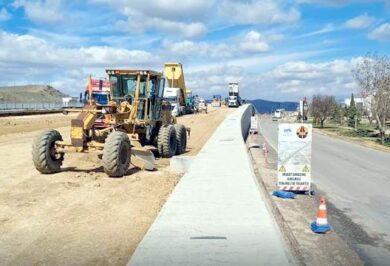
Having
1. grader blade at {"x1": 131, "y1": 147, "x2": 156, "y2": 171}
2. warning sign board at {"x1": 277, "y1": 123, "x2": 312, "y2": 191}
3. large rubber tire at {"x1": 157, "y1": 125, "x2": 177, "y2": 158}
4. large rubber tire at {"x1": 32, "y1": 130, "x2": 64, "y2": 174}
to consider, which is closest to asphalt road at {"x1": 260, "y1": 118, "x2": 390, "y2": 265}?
warning sign board at {"x1": 277, "y1": 123, "x2": 312, "y2": 191}

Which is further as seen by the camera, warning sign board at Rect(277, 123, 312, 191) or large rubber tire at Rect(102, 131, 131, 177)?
warning sign board at Rect(277, 123, 312, 191)

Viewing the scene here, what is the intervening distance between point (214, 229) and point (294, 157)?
254 inches

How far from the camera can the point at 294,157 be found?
14.1 metres

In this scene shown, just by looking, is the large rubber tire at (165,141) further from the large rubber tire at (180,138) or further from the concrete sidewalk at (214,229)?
the concrete sidewalk at (214,229)

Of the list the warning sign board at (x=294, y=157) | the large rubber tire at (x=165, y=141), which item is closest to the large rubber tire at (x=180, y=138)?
the large rubber tire at (x=165, y=141)

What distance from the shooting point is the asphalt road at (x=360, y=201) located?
9.65 m

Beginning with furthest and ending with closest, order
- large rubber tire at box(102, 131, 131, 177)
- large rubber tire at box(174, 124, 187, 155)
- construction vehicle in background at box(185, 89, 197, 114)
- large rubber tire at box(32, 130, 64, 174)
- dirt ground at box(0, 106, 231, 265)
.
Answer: construction vehicle in background at box(185, 89, 197, 114)
large rubber tire at box(174, 124, 187, 155)
large rubber tire at box(32, 130, 64, 174)
large rubber tire at box(102, 131, 131, 177)
dirt ground at box(0, 106, 231, 265)

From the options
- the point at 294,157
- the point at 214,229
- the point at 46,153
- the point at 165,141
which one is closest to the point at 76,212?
the point at 214,229

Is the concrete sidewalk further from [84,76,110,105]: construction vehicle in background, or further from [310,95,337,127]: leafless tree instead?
[310,95,337,127]: leafless tree

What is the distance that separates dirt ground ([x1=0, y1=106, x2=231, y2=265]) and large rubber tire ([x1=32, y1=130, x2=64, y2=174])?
27 centimetres

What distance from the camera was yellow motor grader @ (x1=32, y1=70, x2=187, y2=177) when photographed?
47.5 feet

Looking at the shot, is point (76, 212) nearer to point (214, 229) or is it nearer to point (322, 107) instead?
point (214, 229)

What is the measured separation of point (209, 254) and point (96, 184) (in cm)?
727

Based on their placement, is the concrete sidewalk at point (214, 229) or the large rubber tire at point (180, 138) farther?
the large rubber tire at point (180, 138)
